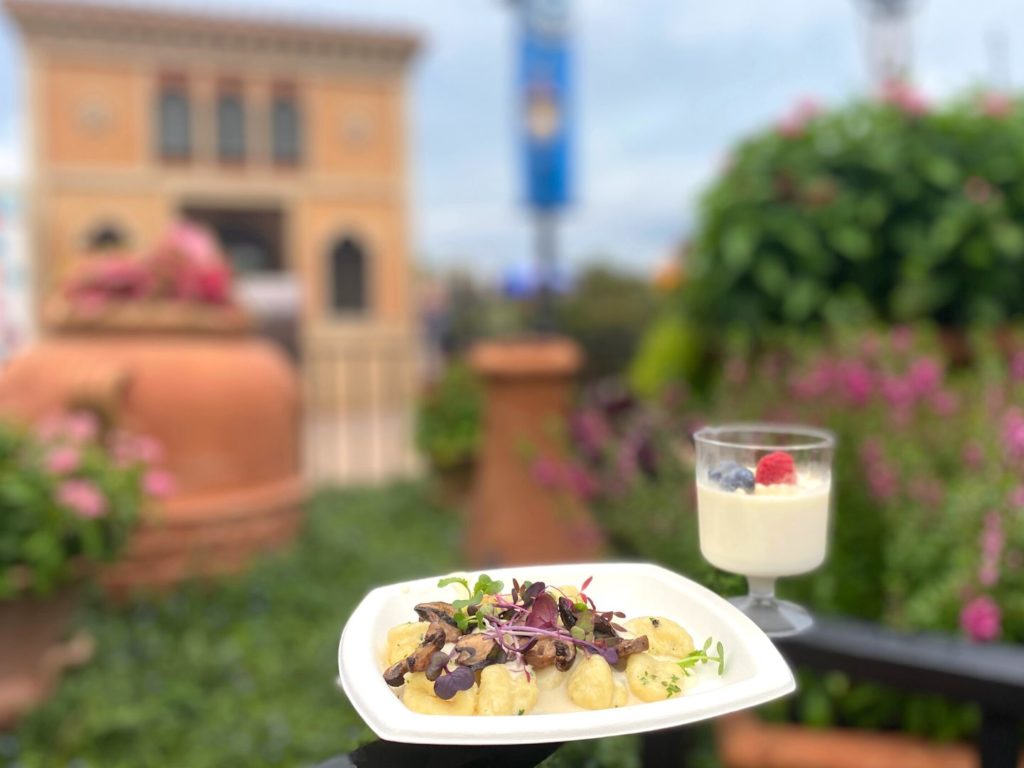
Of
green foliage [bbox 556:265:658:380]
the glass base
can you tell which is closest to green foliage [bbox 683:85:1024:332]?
the glass base

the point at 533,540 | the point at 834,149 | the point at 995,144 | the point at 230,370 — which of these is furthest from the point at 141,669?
the point at 995,144

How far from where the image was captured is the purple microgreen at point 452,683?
69 cm

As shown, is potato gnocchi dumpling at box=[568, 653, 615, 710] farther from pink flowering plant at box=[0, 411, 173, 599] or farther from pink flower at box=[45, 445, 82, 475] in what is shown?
pink flower at box=[45, 445, 82, 475]

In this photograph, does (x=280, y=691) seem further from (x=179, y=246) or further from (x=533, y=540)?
(x=179, y=246)

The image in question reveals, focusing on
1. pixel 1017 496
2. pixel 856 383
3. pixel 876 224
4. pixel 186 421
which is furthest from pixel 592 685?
pixel 186 421

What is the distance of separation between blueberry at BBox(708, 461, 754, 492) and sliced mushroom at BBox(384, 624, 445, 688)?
35cm

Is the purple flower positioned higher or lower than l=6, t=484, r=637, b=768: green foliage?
higher

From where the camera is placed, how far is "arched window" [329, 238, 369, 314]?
1565cm

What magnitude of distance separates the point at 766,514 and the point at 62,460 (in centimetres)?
259

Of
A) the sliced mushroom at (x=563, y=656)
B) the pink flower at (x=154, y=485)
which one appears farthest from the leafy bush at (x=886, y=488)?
the pink flower at (x=154, y=485)

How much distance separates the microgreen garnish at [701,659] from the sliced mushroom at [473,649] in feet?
0.57

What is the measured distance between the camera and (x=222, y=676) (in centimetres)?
329

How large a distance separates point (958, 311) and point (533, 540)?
2256 mm

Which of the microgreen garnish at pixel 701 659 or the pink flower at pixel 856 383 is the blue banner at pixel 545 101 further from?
the microgreen garnish at pixel 701 659
